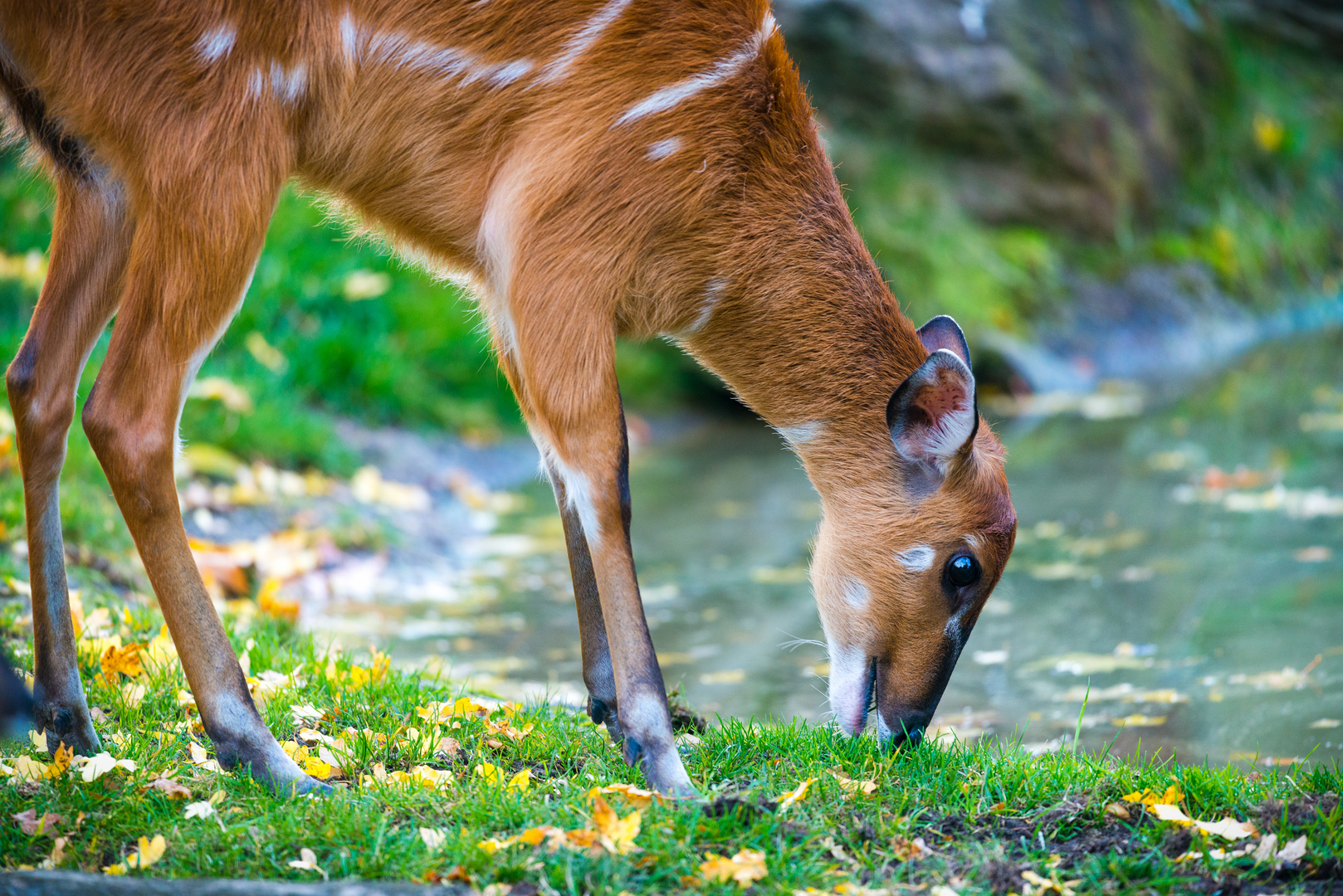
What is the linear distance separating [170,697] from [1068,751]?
2.54 metres

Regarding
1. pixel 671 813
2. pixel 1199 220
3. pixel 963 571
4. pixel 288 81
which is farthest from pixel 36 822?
pixel 1199 220

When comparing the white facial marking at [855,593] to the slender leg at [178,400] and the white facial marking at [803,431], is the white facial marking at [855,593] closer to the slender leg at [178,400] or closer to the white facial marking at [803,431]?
the white facial marking at [803,431]

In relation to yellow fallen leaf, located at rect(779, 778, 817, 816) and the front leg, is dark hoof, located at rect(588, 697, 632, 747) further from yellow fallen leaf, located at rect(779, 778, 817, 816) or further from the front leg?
yellow fallen leaf, located at rect(779, 778, 817, 816)

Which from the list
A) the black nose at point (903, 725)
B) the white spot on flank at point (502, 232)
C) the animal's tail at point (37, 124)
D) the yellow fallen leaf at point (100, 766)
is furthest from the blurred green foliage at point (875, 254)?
the black nose at point (903, 725)

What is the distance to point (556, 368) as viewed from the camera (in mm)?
3004

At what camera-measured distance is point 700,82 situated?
10.4 feet

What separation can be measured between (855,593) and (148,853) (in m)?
2.00

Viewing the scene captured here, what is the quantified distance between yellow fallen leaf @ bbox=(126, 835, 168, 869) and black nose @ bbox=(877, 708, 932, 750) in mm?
1880

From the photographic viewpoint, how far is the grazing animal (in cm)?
283

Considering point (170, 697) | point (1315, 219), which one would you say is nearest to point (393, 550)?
point (170, 697)

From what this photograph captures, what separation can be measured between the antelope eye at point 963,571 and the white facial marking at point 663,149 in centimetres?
141

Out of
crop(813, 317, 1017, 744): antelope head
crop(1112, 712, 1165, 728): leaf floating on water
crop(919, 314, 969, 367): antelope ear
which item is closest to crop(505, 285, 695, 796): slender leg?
crop(813, 317, 1017, 744): antelope head

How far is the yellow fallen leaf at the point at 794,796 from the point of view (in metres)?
2.73

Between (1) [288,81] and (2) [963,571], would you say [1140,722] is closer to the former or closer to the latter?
(2) [963,571]
